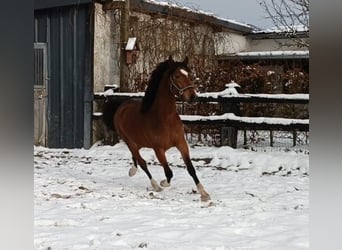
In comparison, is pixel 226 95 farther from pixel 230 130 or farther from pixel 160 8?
pixel 160 8

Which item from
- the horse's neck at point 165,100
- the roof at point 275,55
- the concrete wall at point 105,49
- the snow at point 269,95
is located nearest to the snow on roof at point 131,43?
the concrete wall at point 105,49

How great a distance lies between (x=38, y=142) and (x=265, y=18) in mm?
3381

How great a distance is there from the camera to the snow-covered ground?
2832 millimetres

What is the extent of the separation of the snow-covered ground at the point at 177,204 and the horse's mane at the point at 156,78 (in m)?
0.69

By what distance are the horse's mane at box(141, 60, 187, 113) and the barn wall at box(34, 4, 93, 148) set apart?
2779 millimetres

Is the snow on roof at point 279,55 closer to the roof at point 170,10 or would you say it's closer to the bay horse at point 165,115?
the roof at point 170,10

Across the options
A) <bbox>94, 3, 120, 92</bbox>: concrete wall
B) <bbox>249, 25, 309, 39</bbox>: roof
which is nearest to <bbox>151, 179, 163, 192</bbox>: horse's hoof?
<bbox>249, 25, 309, 39</bbox>: roof

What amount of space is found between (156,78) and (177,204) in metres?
1.02

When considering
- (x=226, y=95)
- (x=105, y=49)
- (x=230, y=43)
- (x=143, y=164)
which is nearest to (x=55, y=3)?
(x=105, y=49)

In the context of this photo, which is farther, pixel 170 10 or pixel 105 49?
pixel 170 10

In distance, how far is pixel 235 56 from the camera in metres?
8.73

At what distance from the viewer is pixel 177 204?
380 cm

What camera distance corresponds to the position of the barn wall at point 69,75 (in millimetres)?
7082
